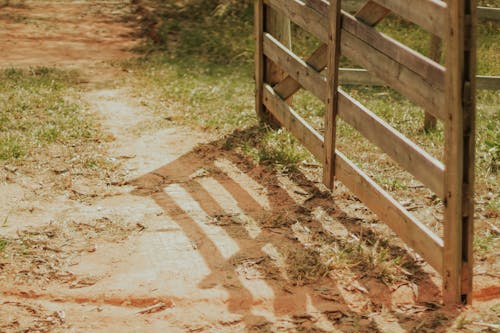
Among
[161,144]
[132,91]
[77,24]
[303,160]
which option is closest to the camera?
[303,160]

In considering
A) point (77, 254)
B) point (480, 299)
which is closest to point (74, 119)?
point (77, 254)

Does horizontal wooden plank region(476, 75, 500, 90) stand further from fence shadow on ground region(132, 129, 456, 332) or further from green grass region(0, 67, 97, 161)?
green grass region(0, 67, 97, 161)

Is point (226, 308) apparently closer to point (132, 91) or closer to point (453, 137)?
point (453, 137)

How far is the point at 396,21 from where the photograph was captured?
1241cm

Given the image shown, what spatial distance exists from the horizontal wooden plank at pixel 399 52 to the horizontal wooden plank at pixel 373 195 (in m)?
0.90

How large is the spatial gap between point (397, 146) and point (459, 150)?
89 centimetres

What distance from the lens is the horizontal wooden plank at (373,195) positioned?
4.59 metres

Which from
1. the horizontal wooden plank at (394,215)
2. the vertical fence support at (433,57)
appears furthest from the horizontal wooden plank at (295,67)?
the vertical fence support at (433,57)

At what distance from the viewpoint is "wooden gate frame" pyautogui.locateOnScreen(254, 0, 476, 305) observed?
409 cm

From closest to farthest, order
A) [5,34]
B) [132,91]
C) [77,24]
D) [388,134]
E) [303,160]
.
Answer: [388,134]
[303,160]
[132,91]
[5,34]
[77,24]

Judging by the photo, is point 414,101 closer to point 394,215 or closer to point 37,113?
point 394,215

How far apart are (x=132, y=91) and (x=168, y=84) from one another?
49cm

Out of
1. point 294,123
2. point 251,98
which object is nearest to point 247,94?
point 251,98

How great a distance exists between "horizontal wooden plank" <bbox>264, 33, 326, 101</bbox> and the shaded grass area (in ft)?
2.33
